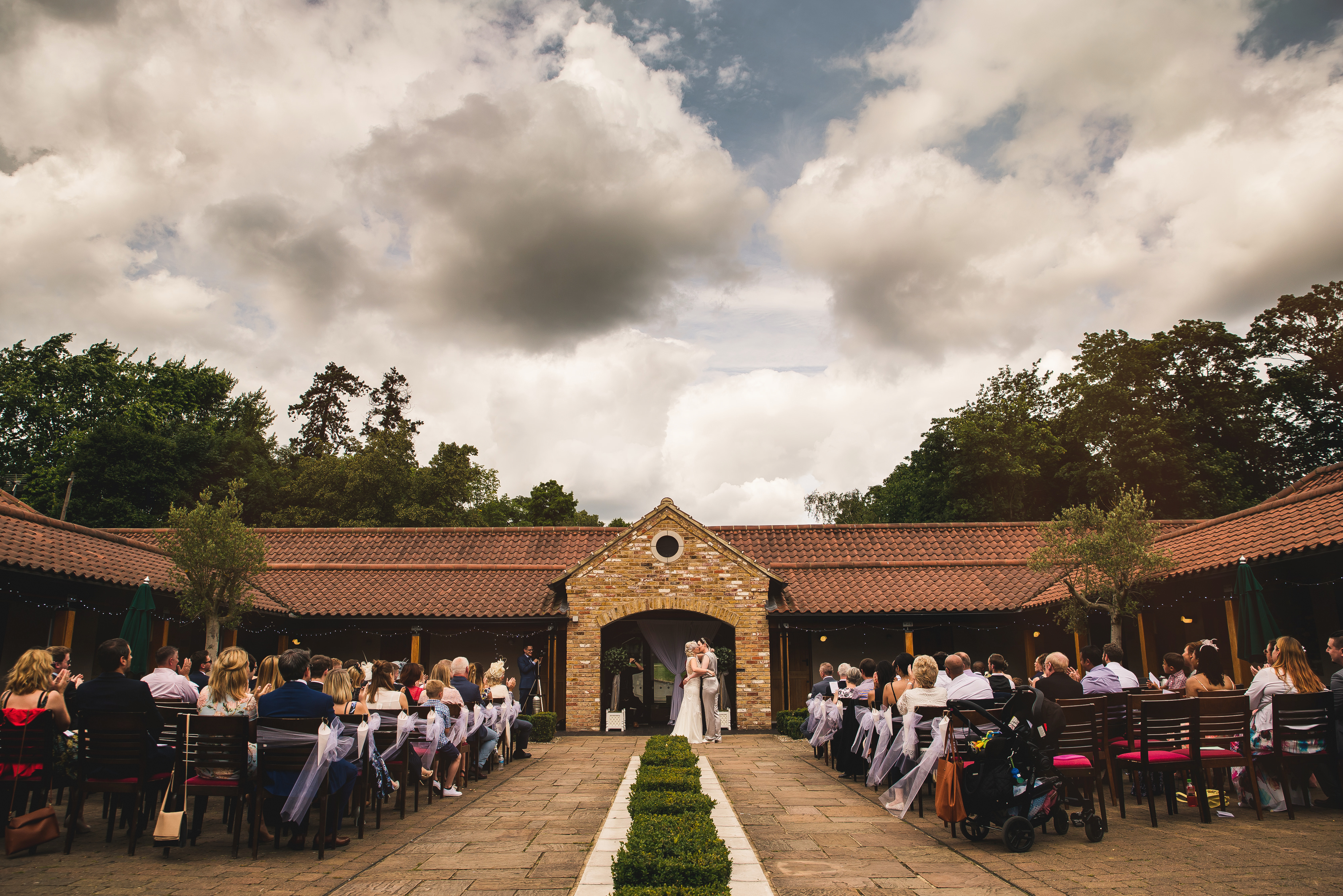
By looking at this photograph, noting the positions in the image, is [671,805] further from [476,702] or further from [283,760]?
[476,702]

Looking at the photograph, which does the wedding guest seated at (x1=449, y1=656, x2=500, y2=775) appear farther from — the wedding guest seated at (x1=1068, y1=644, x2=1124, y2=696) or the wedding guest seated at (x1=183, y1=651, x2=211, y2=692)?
the wedding guest seated at (x1=1068, y1=644, x2=1124, y2=696)

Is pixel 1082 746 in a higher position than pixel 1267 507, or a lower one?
lower

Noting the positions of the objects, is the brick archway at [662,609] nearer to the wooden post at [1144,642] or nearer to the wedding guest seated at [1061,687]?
the wooden post at [1144,642]

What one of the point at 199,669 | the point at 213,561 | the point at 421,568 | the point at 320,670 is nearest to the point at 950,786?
the point at 320,670

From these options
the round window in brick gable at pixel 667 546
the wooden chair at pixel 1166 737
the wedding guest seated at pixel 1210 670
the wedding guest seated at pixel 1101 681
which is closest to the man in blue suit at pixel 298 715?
the wooden chair at pixel 1166 737

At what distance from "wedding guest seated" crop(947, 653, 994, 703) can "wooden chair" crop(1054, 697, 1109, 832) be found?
2.01 ft

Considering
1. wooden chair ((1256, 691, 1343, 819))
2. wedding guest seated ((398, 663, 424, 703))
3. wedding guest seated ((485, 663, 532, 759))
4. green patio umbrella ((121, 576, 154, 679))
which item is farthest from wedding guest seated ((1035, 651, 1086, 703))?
green patio umbrella ((121, 576, 154, 679))

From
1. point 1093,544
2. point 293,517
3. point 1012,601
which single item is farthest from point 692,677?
point 293,517

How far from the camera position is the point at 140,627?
1162 centimetres

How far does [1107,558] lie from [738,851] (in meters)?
9.61

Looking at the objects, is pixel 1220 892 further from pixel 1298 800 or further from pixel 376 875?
pixel 376 875

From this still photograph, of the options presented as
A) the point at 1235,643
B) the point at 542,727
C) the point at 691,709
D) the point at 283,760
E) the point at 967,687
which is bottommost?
the point at 542,727

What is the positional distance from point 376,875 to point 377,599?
561 inches

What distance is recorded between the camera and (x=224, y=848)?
5992 millimetres
